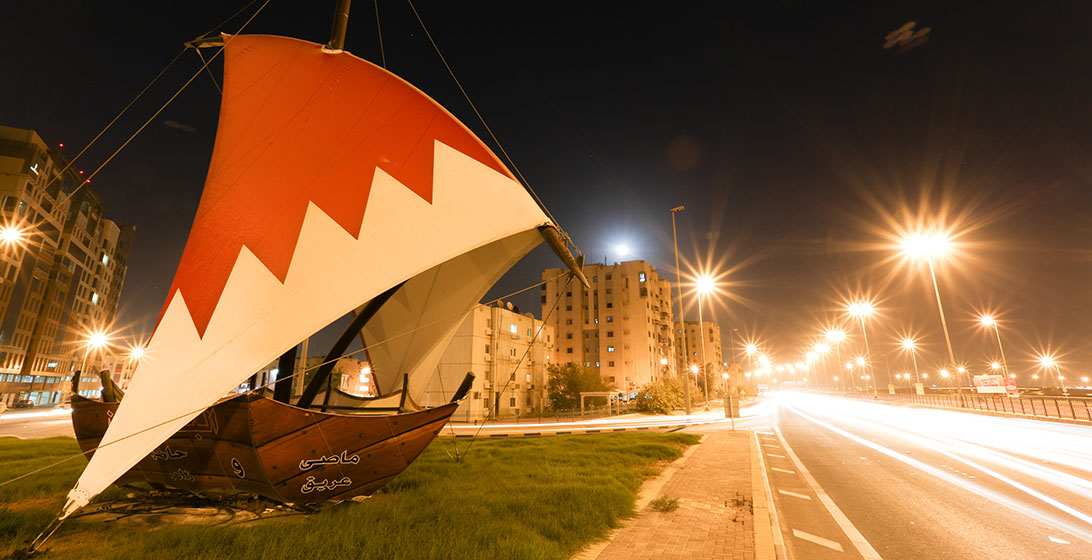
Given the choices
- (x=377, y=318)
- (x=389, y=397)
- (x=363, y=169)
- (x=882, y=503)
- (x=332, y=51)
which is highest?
(x=332, y=51)

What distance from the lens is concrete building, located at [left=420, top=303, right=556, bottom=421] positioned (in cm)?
4459

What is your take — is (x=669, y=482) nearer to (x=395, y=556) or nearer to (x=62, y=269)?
(x=395, y=556)

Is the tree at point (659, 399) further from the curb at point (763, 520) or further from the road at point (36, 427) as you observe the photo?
the road at point (36, 427)

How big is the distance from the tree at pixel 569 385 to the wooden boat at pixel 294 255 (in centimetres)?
4404

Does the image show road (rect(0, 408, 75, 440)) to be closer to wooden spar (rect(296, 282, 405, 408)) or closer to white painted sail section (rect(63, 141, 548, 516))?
wooden spar (rect(296, 282, 405, 408))

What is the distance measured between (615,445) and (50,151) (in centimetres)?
9803

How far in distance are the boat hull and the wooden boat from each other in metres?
0.03

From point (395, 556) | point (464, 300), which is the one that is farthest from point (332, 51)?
point (395, 556)

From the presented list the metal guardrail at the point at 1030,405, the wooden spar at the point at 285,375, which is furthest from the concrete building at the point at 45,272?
the metal guardrail at the point at 1030,405

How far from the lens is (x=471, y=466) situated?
12297mm

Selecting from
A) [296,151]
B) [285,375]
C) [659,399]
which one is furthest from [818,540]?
[659,399]

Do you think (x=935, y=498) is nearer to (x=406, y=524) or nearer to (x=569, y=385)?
(x=406, y=524)

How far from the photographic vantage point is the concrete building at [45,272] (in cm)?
5622

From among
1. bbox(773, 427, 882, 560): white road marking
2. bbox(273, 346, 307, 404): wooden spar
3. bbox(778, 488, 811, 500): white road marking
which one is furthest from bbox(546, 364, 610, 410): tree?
bbox(273, 346, 307, 404): wooden spar
